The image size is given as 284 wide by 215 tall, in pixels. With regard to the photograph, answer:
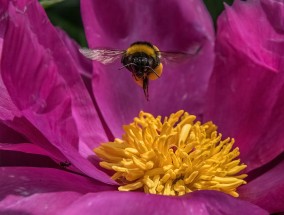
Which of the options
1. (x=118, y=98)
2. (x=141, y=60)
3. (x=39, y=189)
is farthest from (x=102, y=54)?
(x=39, y=189)

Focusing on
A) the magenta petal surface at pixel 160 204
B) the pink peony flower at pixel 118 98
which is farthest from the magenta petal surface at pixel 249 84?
the magenta petal surface at pixel 160 204

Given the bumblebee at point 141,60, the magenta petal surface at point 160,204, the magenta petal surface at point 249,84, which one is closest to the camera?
the magenta petal surface at point 160,204

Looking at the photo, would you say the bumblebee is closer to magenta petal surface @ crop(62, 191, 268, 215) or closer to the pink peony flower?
the pink peony flower

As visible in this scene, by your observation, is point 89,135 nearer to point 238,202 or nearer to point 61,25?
point 61,25

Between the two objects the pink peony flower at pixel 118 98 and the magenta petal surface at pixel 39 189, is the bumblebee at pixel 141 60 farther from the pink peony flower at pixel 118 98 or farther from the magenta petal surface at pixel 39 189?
the magenta petal surface at pixel 39 189

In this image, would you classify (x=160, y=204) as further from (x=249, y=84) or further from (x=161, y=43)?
(x=161, y=43)

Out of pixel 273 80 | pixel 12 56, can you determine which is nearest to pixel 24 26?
pixel 12 56
